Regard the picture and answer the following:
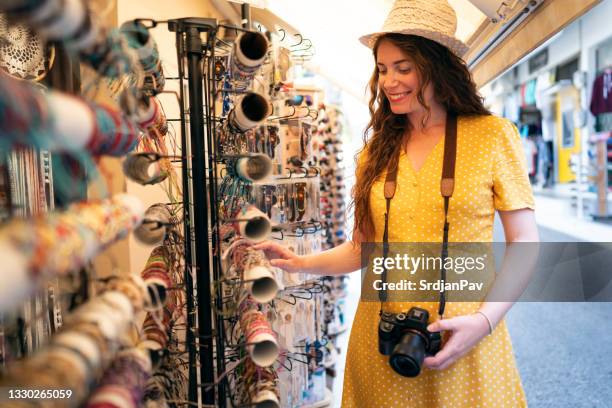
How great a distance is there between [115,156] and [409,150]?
2.82ft

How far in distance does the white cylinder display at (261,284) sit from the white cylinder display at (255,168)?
0.19m

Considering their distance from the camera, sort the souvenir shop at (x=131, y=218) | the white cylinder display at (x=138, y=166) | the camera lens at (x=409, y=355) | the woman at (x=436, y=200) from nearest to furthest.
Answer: the souvenir shop at (x=131, y=218) < the white cylinder display at (x=138, y=166) < the camera lens at (x=409, y=355) < the woman at (x=436, y=200)

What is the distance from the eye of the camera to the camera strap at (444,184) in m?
1.14

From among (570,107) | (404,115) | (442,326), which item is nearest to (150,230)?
(442,326)

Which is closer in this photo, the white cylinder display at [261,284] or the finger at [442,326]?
the white cylinder display at [261,284]

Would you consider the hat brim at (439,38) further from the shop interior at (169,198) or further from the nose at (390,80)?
the shop interior at (169,198)

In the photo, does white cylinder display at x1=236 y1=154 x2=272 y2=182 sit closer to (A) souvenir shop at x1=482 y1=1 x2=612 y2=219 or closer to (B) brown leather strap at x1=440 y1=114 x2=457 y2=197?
(B) brown leather strap at x1=440 y1=114 x2=457 y2=197

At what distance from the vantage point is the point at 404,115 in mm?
1352

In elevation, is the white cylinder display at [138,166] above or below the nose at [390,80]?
below

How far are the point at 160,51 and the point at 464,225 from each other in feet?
5.44

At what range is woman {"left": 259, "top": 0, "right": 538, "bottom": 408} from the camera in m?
1.13

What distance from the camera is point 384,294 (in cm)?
121

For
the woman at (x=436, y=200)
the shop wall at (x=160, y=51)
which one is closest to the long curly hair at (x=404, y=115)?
the woman at (x=436, y=200)

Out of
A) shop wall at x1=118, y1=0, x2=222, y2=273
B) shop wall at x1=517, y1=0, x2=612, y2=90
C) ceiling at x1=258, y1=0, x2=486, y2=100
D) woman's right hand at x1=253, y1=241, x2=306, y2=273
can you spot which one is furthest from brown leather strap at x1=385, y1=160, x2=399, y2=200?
shop wall at x1=517, y1=0, x2=612, y2=90
